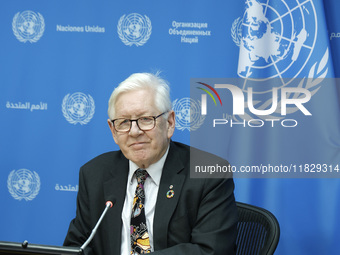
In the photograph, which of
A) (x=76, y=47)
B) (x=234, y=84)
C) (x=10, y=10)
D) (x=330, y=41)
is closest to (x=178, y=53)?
(x=234, y=84)

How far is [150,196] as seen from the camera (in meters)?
1.96

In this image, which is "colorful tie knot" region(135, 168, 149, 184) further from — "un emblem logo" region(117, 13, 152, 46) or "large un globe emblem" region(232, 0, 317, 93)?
"un emblem logo" region(117, 13, 152, 46)

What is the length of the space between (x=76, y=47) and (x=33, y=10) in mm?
481

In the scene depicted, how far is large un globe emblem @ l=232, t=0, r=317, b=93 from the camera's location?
2625 millimetres

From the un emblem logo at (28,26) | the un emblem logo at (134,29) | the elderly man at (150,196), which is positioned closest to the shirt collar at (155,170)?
the elderly man at (150,196)

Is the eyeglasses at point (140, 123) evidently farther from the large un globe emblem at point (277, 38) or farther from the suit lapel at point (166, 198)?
the large un globe emblem at point (277, 38)

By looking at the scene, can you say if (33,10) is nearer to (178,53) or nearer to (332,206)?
(178,53)

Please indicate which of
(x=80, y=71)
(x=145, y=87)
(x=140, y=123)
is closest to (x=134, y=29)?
(x=80, y=71)

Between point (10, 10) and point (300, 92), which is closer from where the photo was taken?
point (300, 92)

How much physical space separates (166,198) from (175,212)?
0.08 m

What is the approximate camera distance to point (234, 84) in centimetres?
287

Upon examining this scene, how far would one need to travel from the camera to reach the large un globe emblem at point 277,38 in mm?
2625

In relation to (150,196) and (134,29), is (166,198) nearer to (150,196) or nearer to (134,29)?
(150,196)

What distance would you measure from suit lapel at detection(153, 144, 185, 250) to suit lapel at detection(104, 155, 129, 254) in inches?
7.5
